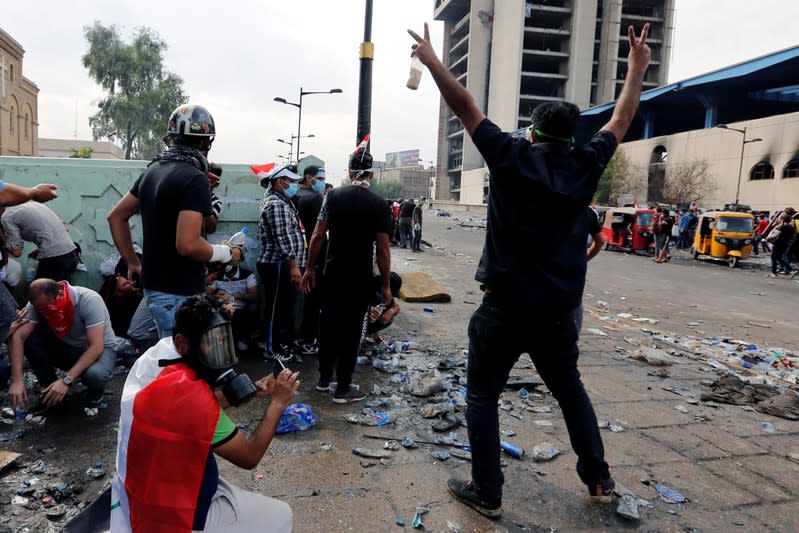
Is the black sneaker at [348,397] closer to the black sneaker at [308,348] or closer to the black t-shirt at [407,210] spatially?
the black sneaker at [308,348]

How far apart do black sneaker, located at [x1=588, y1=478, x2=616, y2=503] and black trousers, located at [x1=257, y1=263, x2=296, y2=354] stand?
122 inches

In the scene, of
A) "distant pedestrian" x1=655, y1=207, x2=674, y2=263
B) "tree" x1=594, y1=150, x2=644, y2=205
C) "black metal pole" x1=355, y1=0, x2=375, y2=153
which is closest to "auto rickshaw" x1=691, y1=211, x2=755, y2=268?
"distant pedestrian" x1=655, y1=207, x2=674, y2=263

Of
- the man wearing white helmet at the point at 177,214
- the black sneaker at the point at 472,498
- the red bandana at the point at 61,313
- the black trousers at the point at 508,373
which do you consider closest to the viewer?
the black trousers at the point at 508,373

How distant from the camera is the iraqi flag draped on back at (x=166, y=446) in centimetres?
161

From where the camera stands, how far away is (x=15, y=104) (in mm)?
40250

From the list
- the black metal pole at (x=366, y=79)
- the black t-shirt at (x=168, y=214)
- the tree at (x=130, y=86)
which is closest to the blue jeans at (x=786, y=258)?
the black metal pole at (x=366, y=79)

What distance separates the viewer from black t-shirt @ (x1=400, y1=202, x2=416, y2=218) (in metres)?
17.6

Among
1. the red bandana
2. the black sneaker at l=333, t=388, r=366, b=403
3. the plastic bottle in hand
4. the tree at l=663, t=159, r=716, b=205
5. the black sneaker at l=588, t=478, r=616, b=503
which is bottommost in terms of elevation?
the black sneaker at l=333, t=388, r=366, b=403

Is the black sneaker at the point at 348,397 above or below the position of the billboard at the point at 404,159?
below

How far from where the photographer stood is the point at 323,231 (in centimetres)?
417

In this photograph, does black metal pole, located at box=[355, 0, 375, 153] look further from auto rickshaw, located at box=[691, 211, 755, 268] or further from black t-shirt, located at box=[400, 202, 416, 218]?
auto rickshaw, located at box=[691, 211, 755, 268]

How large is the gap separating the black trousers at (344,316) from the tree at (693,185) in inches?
1582

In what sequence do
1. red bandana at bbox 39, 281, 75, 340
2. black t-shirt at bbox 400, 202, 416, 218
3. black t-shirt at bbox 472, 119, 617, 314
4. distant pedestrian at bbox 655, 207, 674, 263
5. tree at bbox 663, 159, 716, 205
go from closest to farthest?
1. black t-shirt at bbox 472, 119, 617, 314
2. red bandana at bbox 39, 281, 75, 340
3. black t-shirt at bbox 400, 202, 416, 218
4. distant pedestrian at bbox 655, 207, 674, 263
5. tree at bbox 663, 159, 716, 205

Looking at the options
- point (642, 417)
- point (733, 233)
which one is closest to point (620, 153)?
point (733, 233)
